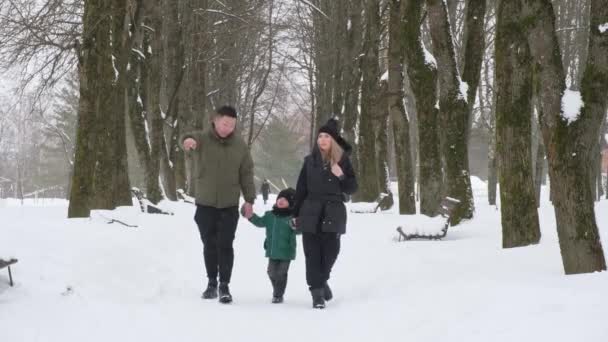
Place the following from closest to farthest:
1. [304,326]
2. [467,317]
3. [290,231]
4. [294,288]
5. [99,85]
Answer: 1. [467,317]
2. [304,326]
3. [290,231]
4. [294,288]
5. [99,85]

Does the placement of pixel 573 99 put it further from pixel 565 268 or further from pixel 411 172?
pixel 411 172

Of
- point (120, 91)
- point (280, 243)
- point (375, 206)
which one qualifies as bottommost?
point (375, 206)

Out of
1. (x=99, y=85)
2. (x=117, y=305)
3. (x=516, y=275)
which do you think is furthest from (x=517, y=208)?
(x=99, y=85)

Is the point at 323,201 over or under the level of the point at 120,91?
under

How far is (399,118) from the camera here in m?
17.4

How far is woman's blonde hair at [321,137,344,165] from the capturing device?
21.3 feet

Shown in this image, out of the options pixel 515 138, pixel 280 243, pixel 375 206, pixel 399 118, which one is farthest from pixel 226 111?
pixel 375 206

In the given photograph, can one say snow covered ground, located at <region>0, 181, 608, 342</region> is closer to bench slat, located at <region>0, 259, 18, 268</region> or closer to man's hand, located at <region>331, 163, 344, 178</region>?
bench slat, located at <region>0, 259, 18, 268</region>

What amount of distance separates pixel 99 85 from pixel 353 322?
331 inches

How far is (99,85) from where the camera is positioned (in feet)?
41.1

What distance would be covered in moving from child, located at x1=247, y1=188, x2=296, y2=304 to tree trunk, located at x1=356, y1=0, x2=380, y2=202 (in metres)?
13.5

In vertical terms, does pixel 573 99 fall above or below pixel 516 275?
above

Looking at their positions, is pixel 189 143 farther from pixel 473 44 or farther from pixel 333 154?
pixel 473 44

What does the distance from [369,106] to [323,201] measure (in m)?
14.6
